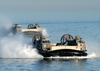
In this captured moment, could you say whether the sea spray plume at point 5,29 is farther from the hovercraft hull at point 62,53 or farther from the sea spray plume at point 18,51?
the hovercraft hull at point 62,53

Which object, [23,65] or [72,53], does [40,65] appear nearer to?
[23,65]

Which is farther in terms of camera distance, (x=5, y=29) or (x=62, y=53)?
(x=5, y=29)

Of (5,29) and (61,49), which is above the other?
(5,29)

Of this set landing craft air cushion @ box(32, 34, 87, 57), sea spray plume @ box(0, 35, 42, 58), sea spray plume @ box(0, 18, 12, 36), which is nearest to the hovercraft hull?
landing craft air cushion @ box(32, 34, 87, 57)

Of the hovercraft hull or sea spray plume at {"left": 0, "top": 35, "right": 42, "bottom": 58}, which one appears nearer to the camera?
the hovercraft hull

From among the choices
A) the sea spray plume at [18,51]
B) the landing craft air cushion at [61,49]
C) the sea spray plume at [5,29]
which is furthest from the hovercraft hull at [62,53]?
the sea spray plume at [5,29]

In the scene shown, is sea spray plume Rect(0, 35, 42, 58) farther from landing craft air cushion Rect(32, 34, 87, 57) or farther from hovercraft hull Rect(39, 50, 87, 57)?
hovercraft hull Rect(39, 50, 87, 57)

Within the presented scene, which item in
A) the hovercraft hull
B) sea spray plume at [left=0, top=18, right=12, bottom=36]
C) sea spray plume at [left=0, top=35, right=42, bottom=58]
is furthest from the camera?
sea spray plume at [left=0, top=18, right=12, bottom=36]

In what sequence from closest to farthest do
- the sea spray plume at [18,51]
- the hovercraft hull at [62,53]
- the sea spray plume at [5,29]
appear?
1. the hovercraft hull at [62,53]
2. the sea spray plume at [18,51]
3. the sea spray plume at [5,29]

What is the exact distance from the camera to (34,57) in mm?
57812

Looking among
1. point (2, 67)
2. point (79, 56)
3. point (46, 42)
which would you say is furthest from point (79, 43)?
point (2, 67)

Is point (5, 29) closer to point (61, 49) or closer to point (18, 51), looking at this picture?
point (18, 51)

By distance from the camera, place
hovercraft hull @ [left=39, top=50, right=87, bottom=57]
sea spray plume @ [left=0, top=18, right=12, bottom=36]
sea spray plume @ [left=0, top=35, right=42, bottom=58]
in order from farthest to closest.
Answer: sea spray plume @ [left=0, top=18, right=12, bottom=36], sea spray plume @ [left=0, top=35, right=42, bottom=58], hovercraft hull @ [left=39, top=50, right=87, bottom=57]

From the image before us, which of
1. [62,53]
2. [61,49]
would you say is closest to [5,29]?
[61,49]
